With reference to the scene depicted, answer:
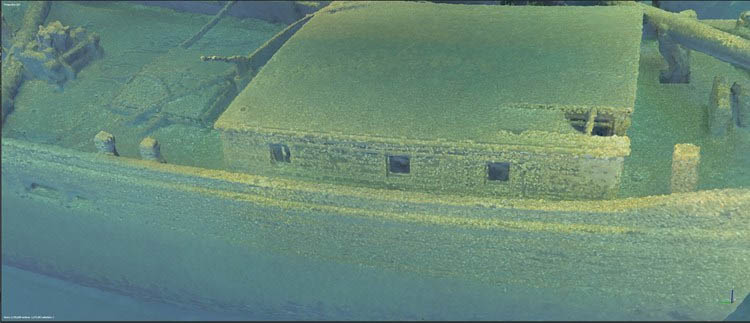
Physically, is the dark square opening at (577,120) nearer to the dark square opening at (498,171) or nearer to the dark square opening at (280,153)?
the dark square opening at (498,171)

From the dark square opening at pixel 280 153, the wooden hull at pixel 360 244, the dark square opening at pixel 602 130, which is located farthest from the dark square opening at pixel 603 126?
the dark square opening at pixel 280 153

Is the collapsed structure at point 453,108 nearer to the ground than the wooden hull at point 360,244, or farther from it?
farther from it

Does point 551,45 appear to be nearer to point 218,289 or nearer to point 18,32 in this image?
point 218,289

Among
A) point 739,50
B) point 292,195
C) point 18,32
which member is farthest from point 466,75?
point 18,32

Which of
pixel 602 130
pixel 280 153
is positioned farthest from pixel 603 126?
pixel 280 153

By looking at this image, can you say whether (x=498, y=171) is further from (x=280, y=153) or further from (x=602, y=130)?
(x=280, y=153)

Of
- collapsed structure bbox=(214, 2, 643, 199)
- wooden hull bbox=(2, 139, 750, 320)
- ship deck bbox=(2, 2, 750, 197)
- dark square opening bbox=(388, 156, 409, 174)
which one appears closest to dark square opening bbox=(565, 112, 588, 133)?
collapsed structure bbox=(214, 2, 643, 199)

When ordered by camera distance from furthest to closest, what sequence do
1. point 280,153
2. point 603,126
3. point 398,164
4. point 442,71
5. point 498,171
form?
point 442,71 < point 280,153 < point 398,164 < point 498,171 < point 603,126
